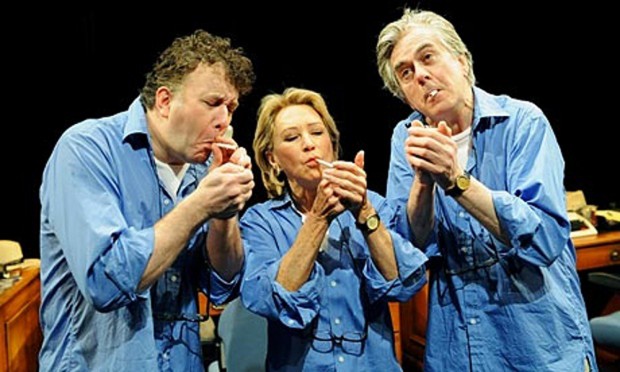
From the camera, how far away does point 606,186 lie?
3902mm

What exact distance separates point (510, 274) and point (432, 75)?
495 millimetres

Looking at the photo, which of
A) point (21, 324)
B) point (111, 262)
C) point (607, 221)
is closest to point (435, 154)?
point (111, 262)

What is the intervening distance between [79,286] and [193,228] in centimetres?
24

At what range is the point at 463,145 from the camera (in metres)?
1.69

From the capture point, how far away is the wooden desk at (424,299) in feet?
10.4

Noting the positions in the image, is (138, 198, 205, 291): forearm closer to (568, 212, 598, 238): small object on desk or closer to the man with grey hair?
the man with grey hair

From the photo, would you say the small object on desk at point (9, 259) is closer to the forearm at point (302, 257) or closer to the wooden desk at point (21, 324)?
the wooden desk at point (21, 324)

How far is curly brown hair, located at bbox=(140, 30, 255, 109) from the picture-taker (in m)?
1.53

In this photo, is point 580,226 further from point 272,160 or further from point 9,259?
point 9,259

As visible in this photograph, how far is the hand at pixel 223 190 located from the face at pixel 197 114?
0.14 metres

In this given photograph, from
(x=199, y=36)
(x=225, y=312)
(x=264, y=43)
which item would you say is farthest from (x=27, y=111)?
(x=199, y=36)

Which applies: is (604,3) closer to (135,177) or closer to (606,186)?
(606,186)

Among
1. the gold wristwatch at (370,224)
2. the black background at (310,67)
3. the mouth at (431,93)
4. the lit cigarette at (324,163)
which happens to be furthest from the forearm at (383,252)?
the black background at (310,67)

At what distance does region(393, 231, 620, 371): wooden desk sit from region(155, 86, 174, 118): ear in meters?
1.88
